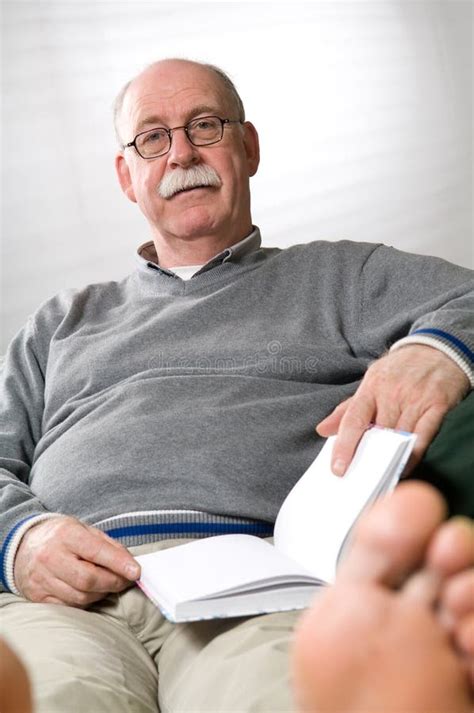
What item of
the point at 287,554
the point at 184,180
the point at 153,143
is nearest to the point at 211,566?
the point at 287,554

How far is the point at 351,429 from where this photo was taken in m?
1.05

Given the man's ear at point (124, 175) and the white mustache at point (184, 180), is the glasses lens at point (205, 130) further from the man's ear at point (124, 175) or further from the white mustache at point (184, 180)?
the man's ear at point (124, 175)

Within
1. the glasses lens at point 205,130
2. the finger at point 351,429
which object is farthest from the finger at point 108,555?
the glasses lens at point 205,130

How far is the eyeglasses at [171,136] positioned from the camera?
1698mm

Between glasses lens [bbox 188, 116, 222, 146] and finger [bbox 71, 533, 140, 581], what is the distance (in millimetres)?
860

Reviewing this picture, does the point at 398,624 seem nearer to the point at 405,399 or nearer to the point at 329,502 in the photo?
the point at 329,502

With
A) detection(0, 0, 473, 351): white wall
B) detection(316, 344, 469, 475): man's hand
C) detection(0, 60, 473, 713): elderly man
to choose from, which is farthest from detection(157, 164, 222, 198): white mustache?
detection(0, 0, 473, 351): white wall

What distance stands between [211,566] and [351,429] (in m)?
0.23

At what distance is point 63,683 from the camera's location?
81 centimetres

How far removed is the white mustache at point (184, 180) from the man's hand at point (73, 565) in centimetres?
69

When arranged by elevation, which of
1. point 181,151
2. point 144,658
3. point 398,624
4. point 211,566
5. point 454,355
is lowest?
point 144,658

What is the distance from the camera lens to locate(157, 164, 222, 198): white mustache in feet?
5.40

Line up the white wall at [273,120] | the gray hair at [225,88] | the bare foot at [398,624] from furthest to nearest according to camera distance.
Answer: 1. the white wall at [273,120]
2. the gray hair at [225,88]
3. the bare foot at [398,624]

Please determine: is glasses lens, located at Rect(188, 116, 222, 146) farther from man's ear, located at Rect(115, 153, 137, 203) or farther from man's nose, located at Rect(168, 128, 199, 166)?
man's ear, located at Rect(115, 153, 137, 203)
